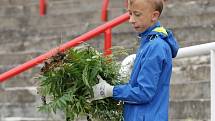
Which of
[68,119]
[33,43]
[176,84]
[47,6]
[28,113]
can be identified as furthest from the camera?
[47,6]

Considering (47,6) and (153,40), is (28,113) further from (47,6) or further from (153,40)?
(153,40)

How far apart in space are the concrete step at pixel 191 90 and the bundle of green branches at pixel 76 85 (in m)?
2.10

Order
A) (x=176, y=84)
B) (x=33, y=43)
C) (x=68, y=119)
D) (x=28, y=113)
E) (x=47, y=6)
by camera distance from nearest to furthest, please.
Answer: (x=68, y=119) → (x=176, y=84) → (x=28, y=113) → (x=33, y=43) → (x=47, y=6)

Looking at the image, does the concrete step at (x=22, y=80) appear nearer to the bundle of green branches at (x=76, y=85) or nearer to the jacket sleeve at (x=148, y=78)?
the bundle of green branches at (x=76, y=85)

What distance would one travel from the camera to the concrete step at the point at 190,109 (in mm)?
5219

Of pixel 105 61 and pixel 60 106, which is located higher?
pixel 105 61

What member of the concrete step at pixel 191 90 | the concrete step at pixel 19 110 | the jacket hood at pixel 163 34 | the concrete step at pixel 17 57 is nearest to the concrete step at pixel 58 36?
the concrete step at pixel 17 57

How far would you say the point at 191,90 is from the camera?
215 inches

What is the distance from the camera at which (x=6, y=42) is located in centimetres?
764

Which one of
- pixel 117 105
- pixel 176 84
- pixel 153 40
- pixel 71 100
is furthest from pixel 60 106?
pixel 176 84

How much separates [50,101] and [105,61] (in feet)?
1.14

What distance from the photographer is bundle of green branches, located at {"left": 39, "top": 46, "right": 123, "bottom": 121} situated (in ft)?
10.8

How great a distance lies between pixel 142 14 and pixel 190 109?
219cm

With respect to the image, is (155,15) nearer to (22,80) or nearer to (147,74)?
(147,74)
